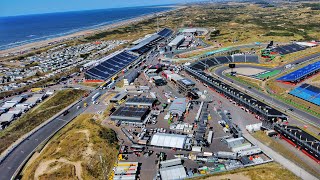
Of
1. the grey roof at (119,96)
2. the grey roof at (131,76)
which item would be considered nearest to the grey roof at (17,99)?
the grey roof at (119,96)

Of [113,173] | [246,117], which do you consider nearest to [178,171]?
[113,173]

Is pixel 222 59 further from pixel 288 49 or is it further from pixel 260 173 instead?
pixel 260 173

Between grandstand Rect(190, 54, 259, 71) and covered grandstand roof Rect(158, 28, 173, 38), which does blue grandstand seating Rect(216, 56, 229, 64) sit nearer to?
grandstand Rect(190, 54, 259, 71)

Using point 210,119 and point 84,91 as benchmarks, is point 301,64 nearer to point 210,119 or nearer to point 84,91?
point 210,119

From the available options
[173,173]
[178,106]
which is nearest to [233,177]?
[173,173]

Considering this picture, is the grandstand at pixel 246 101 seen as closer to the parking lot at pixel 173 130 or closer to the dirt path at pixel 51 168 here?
the parking lot at pixel 173 130
